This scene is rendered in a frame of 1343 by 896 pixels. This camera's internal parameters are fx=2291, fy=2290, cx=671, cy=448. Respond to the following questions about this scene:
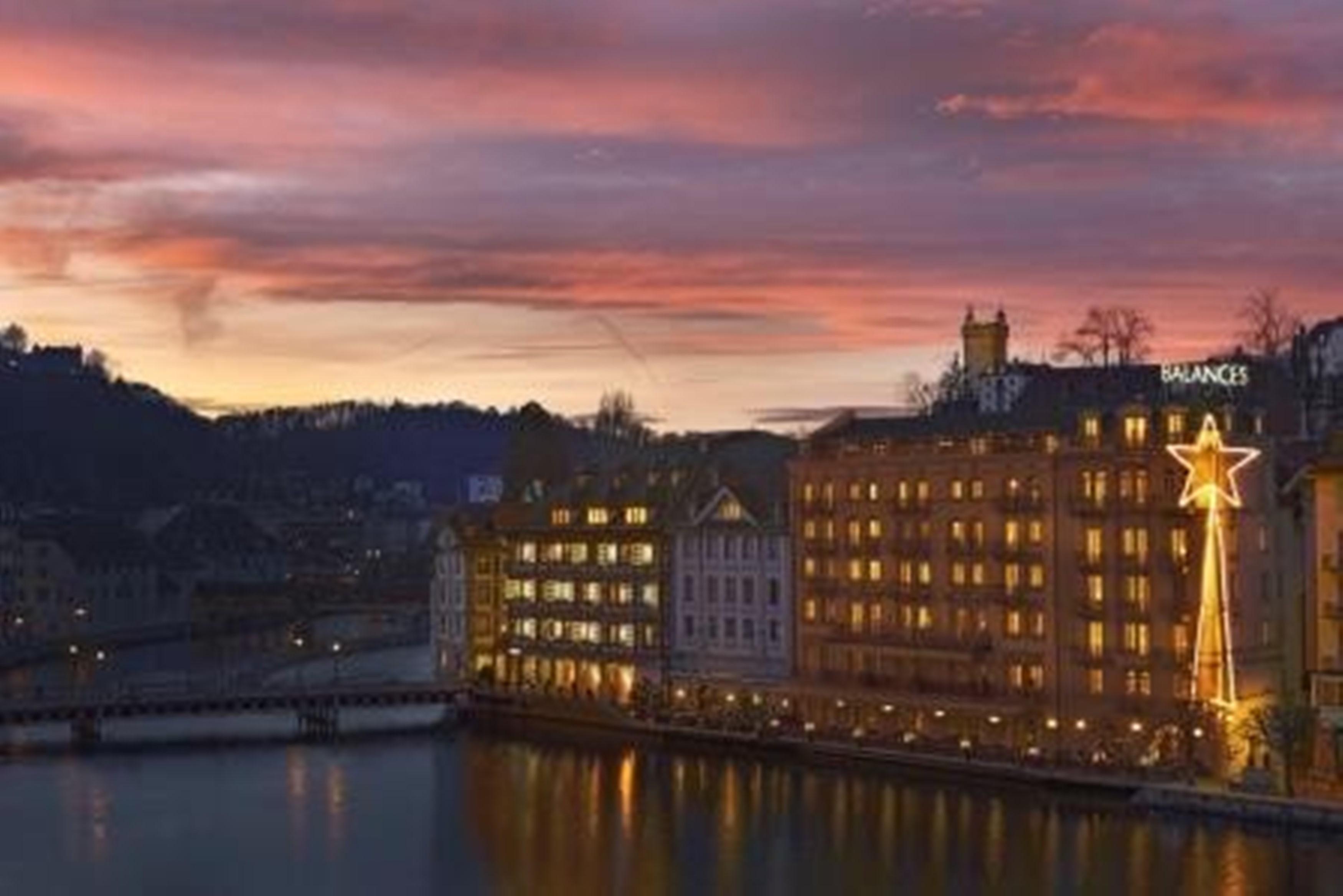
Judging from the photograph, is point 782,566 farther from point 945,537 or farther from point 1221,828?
point 1221,828

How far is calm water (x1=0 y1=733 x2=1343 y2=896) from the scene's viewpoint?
5734 cm

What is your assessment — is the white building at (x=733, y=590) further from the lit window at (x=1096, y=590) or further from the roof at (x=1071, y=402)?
the lit window at (x=1096, y=590)

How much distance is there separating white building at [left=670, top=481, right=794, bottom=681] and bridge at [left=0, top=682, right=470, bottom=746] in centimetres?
1071

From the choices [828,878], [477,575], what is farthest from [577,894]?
[477,575]

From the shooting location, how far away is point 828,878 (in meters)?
57.7

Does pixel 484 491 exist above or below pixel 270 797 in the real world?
above

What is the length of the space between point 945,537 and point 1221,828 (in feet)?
71.7

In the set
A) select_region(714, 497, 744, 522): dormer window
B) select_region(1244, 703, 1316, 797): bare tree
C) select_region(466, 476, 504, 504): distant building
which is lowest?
select_region(1244, 703, 1316, 797): bare tree

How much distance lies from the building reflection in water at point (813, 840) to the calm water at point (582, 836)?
11 centimetres

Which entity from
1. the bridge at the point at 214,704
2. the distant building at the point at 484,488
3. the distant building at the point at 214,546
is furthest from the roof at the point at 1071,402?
the distant building at the point at 214,546

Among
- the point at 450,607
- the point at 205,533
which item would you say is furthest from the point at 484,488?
the point at 205,533

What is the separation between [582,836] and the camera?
65.4m

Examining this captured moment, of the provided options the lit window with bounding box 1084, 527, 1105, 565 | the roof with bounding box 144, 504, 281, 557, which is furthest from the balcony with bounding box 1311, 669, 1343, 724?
the roof with bounding box 144, 504, 281, 557

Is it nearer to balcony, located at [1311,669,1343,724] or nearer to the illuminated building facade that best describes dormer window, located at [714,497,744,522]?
the illuminated building facade
